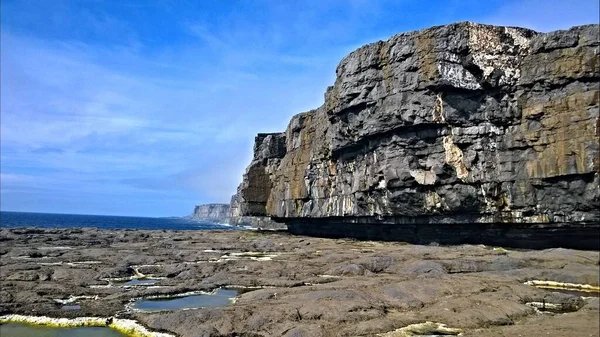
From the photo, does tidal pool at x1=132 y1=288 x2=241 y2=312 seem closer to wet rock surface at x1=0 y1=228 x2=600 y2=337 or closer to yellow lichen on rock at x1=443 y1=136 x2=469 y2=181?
wet rock surface at x1=0 y1=228 x2=600 y2=337

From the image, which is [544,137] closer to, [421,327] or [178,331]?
[421,327]

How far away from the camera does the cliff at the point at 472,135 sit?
37.6m

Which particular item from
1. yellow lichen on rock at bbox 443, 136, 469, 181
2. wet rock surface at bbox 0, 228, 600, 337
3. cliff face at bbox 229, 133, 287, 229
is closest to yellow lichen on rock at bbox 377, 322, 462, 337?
wet rock surface at bbox 0, 228, 600, 337

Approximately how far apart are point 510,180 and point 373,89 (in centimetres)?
1886

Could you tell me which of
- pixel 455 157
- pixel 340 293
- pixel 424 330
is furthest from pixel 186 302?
pixel 455 157

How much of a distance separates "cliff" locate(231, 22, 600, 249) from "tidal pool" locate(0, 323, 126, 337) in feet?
117

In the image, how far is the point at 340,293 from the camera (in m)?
21.4

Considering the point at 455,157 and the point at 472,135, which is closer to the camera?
the point at 472,135

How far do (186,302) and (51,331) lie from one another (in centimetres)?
695

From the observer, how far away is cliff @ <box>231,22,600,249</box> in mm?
37625

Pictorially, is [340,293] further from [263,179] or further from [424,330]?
[263,179]

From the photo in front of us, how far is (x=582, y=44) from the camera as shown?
124 feet

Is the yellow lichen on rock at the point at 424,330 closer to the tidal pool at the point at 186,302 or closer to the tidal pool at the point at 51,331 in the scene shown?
the tidal pool at the point at 186,302

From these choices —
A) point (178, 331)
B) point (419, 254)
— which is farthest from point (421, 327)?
point (419, 254)
